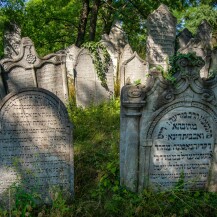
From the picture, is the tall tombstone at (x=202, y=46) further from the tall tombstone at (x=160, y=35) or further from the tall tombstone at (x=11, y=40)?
the tall tombstone at (x=11, y=40)

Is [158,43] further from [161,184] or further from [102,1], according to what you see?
[161,184]

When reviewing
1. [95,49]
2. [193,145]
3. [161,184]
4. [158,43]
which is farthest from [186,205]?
[158,43]

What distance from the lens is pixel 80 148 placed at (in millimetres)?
5191

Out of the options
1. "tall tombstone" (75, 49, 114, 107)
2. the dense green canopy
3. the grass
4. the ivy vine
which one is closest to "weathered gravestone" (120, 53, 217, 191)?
the grass

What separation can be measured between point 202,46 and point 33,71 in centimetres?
689

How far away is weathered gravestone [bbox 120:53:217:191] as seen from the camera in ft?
11.3

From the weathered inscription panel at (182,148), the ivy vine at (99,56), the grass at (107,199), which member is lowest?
the grass at (107,199)

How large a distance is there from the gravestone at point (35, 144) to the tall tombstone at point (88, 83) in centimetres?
438

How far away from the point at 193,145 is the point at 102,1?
11429 millimetres

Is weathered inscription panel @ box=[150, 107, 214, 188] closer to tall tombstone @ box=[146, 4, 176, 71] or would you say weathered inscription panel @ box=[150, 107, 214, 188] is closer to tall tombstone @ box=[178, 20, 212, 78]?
tall tombstone @ box=[178, 20, 212, 78]

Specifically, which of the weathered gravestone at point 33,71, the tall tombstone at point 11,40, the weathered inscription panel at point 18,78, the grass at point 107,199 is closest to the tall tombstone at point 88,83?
the weathered gravestone at point 33,71

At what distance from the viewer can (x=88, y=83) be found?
788 centimetres

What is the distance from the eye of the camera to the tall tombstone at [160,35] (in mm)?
9812

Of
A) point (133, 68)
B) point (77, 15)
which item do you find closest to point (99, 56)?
point (133, 68)
